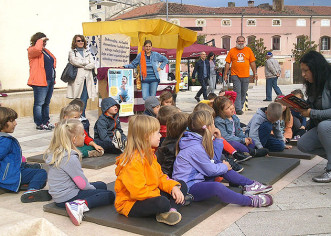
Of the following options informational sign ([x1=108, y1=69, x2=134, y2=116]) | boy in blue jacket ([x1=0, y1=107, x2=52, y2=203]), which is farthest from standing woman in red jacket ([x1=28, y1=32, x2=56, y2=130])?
boy in blue jacket ([x1=0, y1=107, x2=52, y2=203])

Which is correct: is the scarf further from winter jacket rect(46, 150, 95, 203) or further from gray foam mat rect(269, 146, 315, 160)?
winter jacket rect(46, 150, 95, 203)

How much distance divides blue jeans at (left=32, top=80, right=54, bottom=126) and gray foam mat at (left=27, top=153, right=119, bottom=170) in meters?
2.83

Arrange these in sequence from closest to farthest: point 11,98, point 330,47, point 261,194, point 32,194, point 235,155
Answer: point 261,194
point 32,194
point 235,155
point 11,98
point 330,47

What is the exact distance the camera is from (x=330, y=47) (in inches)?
2395

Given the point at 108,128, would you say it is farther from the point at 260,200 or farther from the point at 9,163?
the point at 260,200

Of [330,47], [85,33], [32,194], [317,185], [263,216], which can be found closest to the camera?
[263,216]

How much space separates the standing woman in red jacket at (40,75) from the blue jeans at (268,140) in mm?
4832

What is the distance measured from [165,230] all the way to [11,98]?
9.09 metres

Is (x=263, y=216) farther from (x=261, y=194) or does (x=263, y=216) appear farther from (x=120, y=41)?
(x=120, y=41)

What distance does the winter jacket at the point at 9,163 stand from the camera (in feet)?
13.9

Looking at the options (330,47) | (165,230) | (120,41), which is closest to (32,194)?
(165,230)

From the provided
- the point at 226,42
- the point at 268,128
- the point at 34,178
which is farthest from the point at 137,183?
the point at 226,42

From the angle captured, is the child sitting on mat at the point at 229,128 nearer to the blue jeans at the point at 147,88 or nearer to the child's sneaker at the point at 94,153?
the child's sneaker at the point at 94,153

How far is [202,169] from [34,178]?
1.83m
